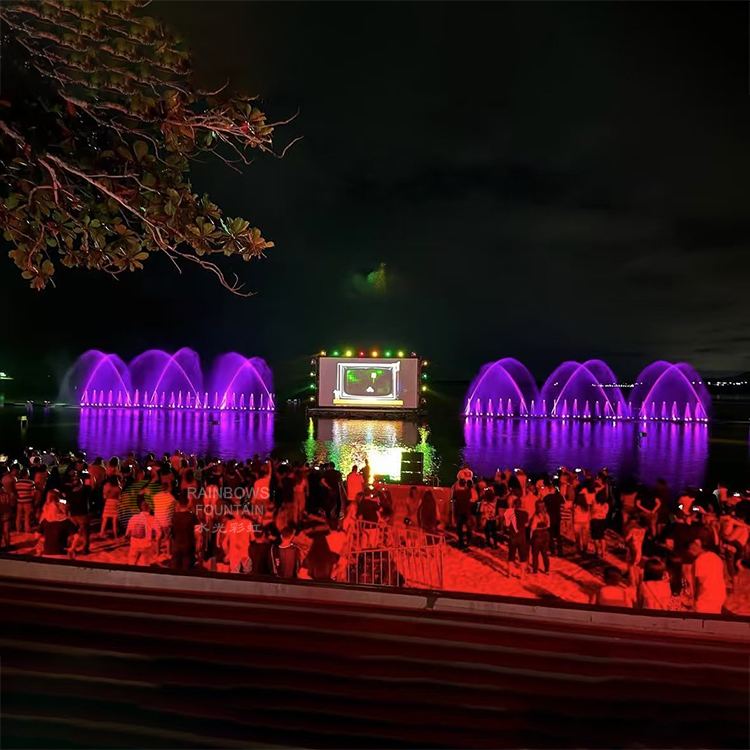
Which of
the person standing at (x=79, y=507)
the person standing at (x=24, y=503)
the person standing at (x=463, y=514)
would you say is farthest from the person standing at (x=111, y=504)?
the person standing at (x=463, y=514)

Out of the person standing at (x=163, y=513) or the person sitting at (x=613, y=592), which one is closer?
the person sitting at (x=613, y=592)

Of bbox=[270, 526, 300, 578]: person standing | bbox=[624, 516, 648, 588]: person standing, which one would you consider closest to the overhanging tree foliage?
bbox=[270, 526, 300, 578]: person standing

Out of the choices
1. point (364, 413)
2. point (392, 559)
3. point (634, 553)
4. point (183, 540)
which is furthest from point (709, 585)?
point (364, 413)

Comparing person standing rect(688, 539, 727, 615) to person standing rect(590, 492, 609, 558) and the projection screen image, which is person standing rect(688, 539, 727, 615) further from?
the projection screen image

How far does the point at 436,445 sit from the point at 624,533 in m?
28.5

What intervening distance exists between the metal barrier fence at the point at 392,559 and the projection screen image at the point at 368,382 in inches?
2015

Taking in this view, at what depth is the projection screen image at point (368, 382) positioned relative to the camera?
62438 mm

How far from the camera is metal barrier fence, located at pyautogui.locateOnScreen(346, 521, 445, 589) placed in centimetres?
945

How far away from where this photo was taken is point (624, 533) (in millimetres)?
10547

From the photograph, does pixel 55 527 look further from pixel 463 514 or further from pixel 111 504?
pixel 463 514

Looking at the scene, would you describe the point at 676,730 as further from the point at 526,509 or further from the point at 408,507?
the point at 408,507

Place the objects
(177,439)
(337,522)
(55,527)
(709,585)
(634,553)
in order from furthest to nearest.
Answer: (177,439) → (337,522) → (55,527) → (634,553) → (709,585)

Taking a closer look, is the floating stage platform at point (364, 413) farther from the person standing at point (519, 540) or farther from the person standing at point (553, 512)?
the person standing at point (519, 540)

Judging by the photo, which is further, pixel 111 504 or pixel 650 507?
pixel 650 507
